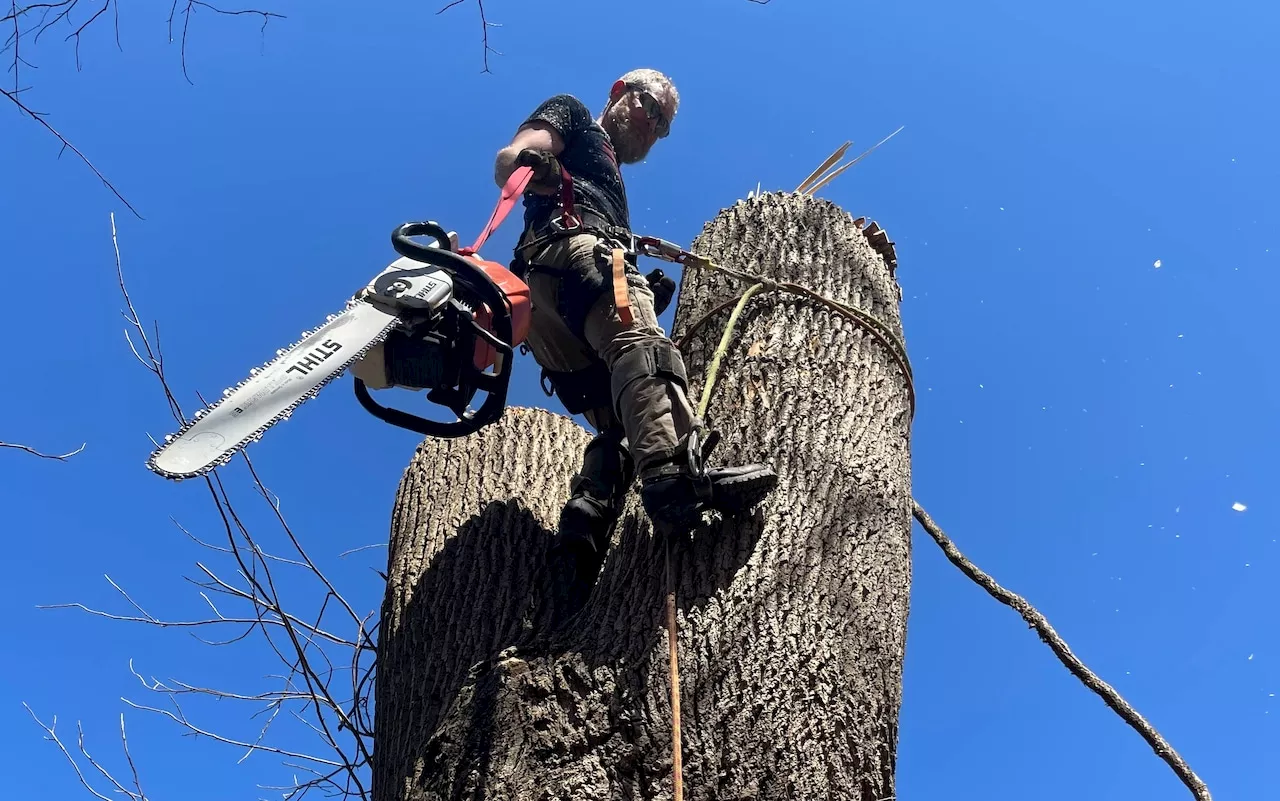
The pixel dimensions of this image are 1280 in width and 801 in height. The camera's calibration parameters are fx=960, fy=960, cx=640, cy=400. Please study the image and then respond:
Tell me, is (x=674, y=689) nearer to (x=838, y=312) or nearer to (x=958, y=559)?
(x=838, y=312)

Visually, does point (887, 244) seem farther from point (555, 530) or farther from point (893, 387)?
point (555, 530)

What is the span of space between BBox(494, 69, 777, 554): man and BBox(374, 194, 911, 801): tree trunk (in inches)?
5.0

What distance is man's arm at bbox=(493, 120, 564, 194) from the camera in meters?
2.41

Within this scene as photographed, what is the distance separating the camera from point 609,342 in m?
2.34

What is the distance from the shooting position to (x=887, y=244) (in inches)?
122

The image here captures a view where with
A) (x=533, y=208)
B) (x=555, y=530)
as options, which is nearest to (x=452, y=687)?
(x=555, y=530)

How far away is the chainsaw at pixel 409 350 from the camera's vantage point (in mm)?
1869

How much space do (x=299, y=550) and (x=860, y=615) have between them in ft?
7.96

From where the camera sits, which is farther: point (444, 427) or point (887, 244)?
point (887, 244)

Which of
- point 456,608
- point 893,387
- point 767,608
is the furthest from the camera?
point 893,387

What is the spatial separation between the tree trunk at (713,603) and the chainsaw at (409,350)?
49cm

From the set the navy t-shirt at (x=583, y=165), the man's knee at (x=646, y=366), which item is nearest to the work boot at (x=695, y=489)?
the man's knee at (x=646, y=366)

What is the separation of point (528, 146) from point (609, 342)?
566mm

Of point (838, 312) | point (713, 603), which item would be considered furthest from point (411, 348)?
point (838, 312)
